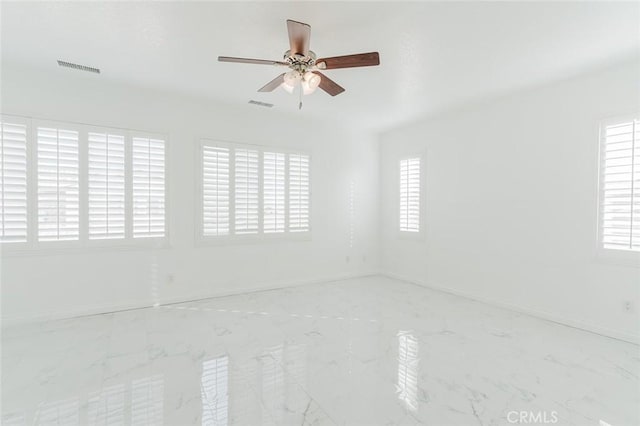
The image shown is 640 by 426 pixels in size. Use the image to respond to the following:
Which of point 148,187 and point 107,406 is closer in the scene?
point 107,406

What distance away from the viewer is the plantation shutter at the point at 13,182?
3131mm

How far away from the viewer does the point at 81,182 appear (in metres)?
3.46

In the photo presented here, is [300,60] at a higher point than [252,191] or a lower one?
higher

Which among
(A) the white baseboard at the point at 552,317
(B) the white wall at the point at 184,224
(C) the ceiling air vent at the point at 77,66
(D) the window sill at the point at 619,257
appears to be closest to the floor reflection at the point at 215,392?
(B) the white wall at the point at 184,224

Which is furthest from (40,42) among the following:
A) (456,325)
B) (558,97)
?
(558,97)

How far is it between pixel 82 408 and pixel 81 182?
2535mm

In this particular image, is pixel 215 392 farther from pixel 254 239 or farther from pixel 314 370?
pixel 254 239

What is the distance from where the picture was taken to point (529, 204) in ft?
12.0

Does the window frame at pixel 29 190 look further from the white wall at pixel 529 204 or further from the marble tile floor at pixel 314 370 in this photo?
the white wall at pixel 529 204

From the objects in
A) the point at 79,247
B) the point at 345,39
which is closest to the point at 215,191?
the point at 79,247

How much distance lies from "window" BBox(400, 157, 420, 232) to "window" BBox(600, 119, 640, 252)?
2369 millimetres

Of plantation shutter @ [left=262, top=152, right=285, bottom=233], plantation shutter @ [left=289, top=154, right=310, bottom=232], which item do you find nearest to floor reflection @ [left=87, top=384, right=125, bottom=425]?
plantation shutter @ [left=262, top=152, right=285, bottom=233]

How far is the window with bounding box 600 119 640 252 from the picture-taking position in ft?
9.47

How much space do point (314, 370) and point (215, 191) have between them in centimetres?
280
